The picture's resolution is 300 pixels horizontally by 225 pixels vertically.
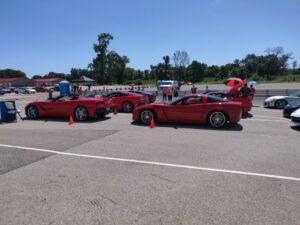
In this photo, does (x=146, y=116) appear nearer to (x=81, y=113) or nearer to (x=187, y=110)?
(x=187, y=110)

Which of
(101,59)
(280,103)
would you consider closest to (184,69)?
(101,59)

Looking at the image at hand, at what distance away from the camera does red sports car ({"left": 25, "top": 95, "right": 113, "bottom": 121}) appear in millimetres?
11500

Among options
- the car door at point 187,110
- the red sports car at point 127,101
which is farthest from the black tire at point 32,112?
the car door at point 187,110

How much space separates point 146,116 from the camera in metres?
10.4

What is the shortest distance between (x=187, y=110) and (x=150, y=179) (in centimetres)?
570

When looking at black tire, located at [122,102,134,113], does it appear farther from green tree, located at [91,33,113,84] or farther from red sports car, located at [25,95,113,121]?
green tree, located at [91,33,113,84]

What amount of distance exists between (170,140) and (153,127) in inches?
88.2

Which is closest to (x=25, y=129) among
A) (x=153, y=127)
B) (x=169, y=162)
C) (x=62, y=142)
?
(x=62, y=142)

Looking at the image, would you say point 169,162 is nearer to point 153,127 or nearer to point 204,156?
point 204,156

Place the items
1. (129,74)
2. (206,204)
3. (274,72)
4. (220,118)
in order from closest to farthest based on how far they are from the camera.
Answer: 1. (206,204)
2. (220,118)
3. (274,72)
4. (129,74)

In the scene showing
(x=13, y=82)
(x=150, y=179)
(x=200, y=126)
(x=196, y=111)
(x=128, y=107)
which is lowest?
(x=200, y=126)

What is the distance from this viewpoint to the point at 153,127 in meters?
9.62

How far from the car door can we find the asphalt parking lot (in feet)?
6.21

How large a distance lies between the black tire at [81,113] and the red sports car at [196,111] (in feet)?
7.95
